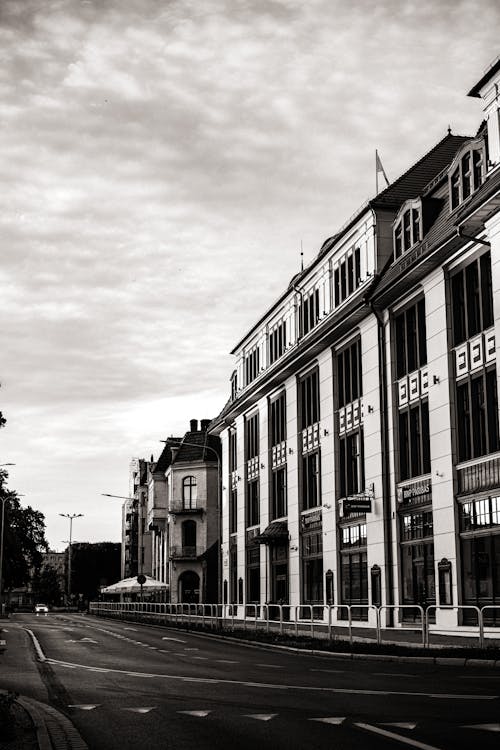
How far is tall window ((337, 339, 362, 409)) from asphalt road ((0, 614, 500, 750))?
14.6 metres

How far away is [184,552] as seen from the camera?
7262 centimetres

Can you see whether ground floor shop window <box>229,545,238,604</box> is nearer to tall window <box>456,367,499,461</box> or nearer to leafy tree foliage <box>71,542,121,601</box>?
tall window <box>456,367,499,461</box>

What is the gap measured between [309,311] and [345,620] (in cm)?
1337

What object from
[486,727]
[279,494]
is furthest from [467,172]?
[486,727]

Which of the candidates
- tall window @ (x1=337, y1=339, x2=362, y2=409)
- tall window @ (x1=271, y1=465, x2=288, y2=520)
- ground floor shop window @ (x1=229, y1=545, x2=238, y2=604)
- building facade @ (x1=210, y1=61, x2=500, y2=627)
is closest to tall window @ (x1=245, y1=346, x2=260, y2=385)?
building facade @ (x1=210, y1=61, x2=500, y2=627)

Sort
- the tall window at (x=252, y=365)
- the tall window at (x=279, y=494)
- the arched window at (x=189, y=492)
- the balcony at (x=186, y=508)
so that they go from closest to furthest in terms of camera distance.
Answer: the tall window at (x=279, y=494) < the tall window at (x=252, y=365) < the balcony at (x=186, y=508) < the arched window at (x=189, y=492)

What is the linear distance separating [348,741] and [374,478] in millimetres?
23641

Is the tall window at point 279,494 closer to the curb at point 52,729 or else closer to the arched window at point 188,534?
the arched window at point 188,534

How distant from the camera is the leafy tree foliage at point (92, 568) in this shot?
138 m

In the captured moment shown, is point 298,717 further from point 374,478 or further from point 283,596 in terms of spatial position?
point 283,596

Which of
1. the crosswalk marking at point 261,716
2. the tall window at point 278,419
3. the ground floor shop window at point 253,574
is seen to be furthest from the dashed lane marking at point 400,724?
the ground floor shop window at point 253,574

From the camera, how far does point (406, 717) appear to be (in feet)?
35.0

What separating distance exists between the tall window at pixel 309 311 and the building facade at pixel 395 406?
13 centimetres

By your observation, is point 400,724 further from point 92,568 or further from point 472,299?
point 92,568
